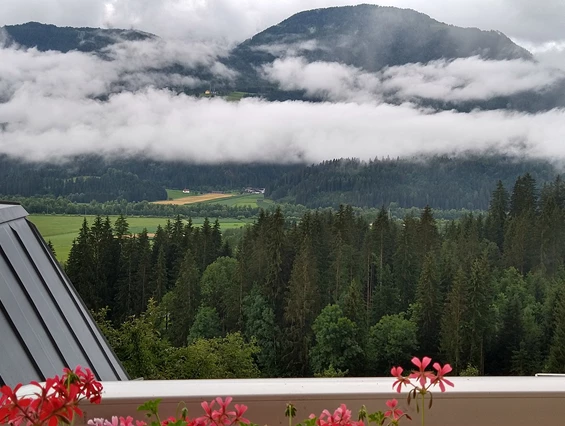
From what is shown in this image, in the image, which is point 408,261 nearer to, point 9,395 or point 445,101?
point 9,395

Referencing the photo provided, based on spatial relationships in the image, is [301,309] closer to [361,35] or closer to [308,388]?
[308,388]

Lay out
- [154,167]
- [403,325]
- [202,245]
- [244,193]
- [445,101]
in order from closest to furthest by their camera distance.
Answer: [403,325]
[202,245]
[244,193]
[154,167]
[445,101]

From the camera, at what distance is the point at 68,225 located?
2236 cm

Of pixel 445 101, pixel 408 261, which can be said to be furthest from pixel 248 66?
pixel 408 261

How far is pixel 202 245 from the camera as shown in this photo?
22266mm

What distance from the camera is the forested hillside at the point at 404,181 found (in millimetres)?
30266

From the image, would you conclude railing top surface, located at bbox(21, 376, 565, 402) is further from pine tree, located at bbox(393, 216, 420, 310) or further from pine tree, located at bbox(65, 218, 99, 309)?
pine tree, located at bbox(393, 216, 420, 310)

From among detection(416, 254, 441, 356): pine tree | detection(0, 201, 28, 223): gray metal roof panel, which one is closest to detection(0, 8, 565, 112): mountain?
detection(416, 254, 441, 356): pine tree

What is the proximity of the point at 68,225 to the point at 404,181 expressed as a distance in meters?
18.8

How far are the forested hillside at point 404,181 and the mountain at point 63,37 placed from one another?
15015 millimetres

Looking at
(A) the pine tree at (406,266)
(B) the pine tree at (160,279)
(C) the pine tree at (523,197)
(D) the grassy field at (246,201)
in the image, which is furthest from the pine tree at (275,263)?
(C) the pine tree at (523,197)

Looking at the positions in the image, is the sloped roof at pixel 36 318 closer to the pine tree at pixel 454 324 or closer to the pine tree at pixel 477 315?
the pine tree at pixel 454 324

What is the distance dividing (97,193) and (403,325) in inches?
563

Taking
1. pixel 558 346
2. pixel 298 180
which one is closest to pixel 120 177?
pixel 298 180
